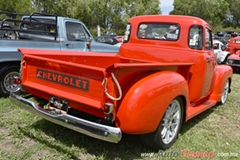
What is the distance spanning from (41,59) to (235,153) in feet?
9.51

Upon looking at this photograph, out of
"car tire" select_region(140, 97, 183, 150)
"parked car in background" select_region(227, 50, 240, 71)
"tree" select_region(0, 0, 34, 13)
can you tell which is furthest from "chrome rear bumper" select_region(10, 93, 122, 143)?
"tree" select_region(0, 0, 34, 13)

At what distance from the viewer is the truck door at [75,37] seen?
5.86 meters

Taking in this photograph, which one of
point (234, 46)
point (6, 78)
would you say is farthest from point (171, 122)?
point (234, 46)

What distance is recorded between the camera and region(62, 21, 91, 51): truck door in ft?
19.2

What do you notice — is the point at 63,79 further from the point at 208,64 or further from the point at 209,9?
the point at 209,9

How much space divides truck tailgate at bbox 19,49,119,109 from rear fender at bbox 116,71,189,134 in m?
0.29

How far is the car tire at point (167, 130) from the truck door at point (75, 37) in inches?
134

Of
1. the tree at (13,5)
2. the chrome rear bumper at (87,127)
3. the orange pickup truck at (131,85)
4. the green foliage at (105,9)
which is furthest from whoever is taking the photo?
the green foliage at (105,9)

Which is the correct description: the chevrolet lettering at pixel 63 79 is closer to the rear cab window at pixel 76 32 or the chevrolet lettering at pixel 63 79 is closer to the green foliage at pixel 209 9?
the rear cab window at pixel 76 32

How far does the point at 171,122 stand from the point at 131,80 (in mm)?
981

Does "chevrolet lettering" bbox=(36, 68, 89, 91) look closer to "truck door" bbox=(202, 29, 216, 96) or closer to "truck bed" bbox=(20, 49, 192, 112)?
"truck bed" bbox=(20, 49, 192, 112)

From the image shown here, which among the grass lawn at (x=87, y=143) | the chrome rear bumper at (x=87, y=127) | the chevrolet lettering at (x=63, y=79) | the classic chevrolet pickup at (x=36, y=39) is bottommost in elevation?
the grass lawn at (x=87, y=143)

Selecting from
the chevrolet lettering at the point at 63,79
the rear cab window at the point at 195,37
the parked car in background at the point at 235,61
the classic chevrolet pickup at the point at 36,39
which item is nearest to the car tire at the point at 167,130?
the chevrolet lettering at the point at 63,79

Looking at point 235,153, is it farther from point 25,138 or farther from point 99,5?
point 99,5
